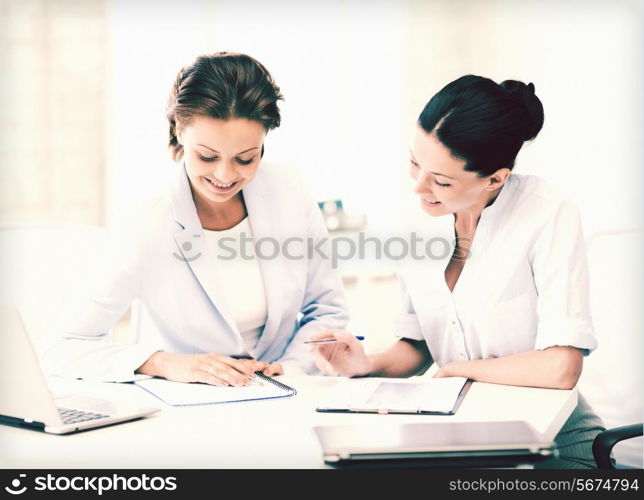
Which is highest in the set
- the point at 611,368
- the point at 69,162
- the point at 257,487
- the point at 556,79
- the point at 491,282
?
the point at 556,79

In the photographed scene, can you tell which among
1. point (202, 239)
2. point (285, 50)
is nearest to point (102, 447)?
point (202, 239)

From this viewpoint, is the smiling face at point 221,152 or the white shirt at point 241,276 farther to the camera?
the white shirt at point 241,276

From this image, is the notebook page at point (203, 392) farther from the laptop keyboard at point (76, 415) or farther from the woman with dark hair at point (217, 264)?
the laptop keyboard at point (76, 415)

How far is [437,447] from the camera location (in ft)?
2.98

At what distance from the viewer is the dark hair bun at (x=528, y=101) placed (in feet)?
4.58

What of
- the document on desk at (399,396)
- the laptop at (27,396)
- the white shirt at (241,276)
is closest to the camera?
the laptop at (27,396)

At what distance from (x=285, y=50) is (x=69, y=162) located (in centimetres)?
76

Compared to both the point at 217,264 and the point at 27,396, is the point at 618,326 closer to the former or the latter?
the point at 217,264

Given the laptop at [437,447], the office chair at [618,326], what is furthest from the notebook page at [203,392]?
the office chair at [618,326]

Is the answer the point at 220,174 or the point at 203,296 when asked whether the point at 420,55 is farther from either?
the point at 203,296

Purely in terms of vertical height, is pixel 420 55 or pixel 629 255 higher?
pixel 420 55

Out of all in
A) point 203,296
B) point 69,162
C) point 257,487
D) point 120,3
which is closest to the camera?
point 257,487

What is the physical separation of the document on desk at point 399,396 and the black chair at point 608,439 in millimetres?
243

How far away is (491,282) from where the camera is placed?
147cm
